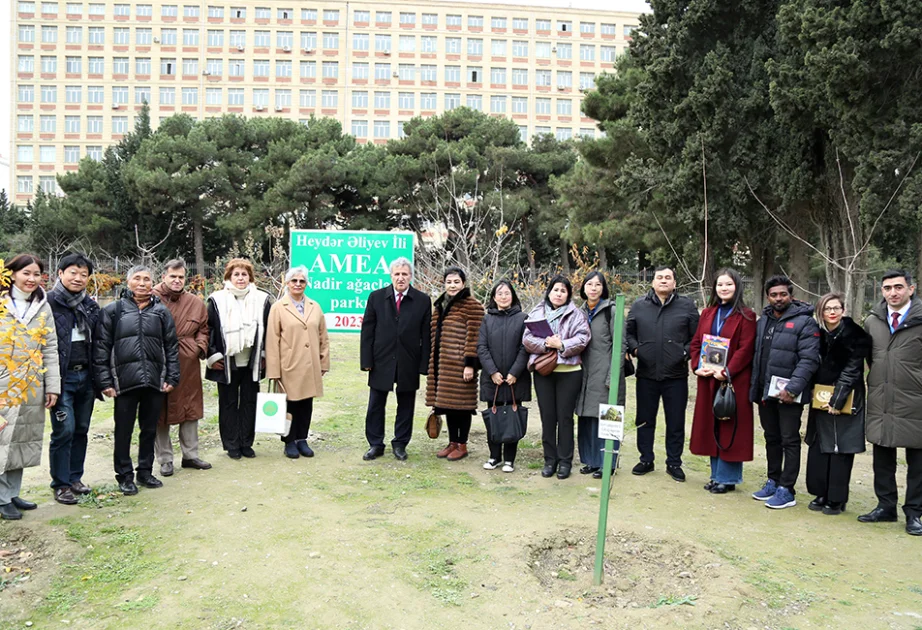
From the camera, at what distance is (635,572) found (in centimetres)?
400

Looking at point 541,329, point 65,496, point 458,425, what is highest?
point 541,329

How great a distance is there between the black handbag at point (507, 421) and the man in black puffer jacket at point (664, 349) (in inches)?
38.6

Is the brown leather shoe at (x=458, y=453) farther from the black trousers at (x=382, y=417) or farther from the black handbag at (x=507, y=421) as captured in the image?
the black handbag at (x=507, y=421)

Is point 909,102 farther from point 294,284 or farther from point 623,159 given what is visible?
point 294,284

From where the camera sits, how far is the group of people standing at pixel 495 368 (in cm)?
477

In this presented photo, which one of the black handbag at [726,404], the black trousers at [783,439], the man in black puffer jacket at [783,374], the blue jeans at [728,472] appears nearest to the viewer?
the man in black puffer jacket at [783,374]

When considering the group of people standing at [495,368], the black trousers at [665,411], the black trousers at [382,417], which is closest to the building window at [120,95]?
the group of people standing at [495,368]

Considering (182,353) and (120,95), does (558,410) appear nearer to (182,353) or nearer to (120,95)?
(182,353)

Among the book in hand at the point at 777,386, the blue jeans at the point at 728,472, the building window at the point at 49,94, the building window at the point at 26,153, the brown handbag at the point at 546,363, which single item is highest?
the building window at the point at 49,94

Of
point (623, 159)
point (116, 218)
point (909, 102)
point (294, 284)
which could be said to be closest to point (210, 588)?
point (294, 284)

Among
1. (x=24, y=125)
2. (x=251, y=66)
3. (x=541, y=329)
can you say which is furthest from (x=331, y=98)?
(x=541, y=329)

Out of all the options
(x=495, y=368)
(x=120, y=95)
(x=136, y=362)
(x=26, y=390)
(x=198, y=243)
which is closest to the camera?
(x=26, y=390)

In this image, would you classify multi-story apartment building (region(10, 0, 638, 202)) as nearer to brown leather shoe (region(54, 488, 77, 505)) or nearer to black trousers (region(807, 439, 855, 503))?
brown leather shoe (region(54, 488, 77, 505))

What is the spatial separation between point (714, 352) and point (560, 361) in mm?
1176
